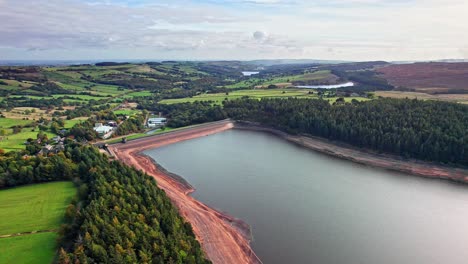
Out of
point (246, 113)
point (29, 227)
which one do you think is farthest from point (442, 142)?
point (29, 227)

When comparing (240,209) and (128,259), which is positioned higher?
(128,259)

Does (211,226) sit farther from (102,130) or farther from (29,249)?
(102,130)

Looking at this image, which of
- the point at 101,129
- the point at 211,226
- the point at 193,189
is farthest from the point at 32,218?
the point at 101,129

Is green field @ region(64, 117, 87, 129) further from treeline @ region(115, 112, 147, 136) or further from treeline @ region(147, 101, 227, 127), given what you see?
treeline @ region(147, 101, 227, 127)

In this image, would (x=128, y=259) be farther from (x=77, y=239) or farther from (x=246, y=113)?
(x=246, y=113)

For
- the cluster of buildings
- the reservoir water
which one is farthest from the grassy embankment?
the cluster of buildings

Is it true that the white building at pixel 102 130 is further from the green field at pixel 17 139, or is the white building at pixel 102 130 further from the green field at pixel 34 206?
the green field at pixel 34 206
